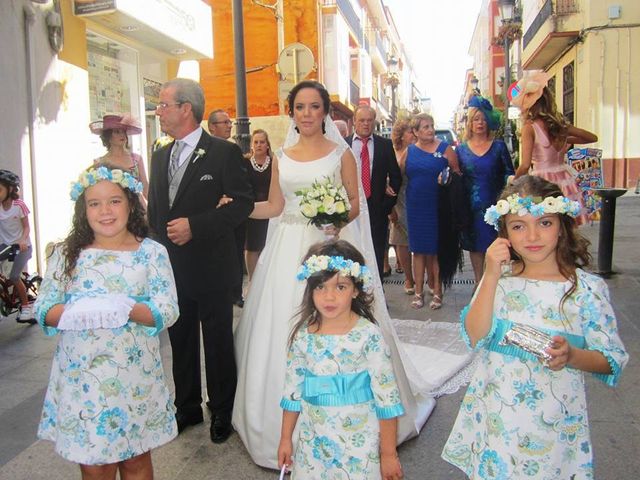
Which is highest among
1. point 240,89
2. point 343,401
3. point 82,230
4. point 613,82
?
point 613,82

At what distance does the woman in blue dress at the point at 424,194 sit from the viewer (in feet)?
22.8

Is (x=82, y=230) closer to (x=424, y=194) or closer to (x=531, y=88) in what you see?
(x=531, y=88)

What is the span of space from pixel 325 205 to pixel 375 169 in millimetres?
3454

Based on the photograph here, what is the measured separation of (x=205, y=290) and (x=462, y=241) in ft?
12.0

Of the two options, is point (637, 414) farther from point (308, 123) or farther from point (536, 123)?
point (308, 123)

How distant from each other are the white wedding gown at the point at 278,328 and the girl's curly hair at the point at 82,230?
1.05 metres

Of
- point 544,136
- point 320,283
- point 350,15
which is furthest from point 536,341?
point 350,15

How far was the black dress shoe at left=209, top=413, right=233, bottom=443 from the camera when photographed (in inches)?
151

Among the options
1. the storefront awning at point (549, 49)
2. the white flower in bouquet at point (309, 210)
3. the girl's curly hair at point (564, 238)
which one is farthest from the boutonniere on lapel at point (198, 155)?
the storefront awning at point (549, 49)

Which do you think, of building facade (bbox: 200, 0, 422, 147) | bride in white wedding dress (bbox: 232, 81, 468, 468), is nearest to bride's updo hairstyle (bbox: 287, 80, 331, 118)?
bride in white wedding dress (bbox: 232, 81, 468, 468)

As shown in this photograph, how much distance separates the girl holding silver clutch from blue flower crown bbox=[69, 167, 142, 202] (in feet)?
5.15

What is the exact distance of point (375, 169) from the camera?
6926 millimetres

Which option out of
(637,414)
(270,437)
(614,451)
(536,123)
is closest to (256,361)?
(270,437)

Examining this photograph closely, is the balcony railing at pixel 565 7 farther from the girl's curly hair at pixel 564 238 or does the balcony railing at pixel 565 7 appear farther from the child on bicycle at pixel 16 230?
the girl's curly hair at pixel 564 238
